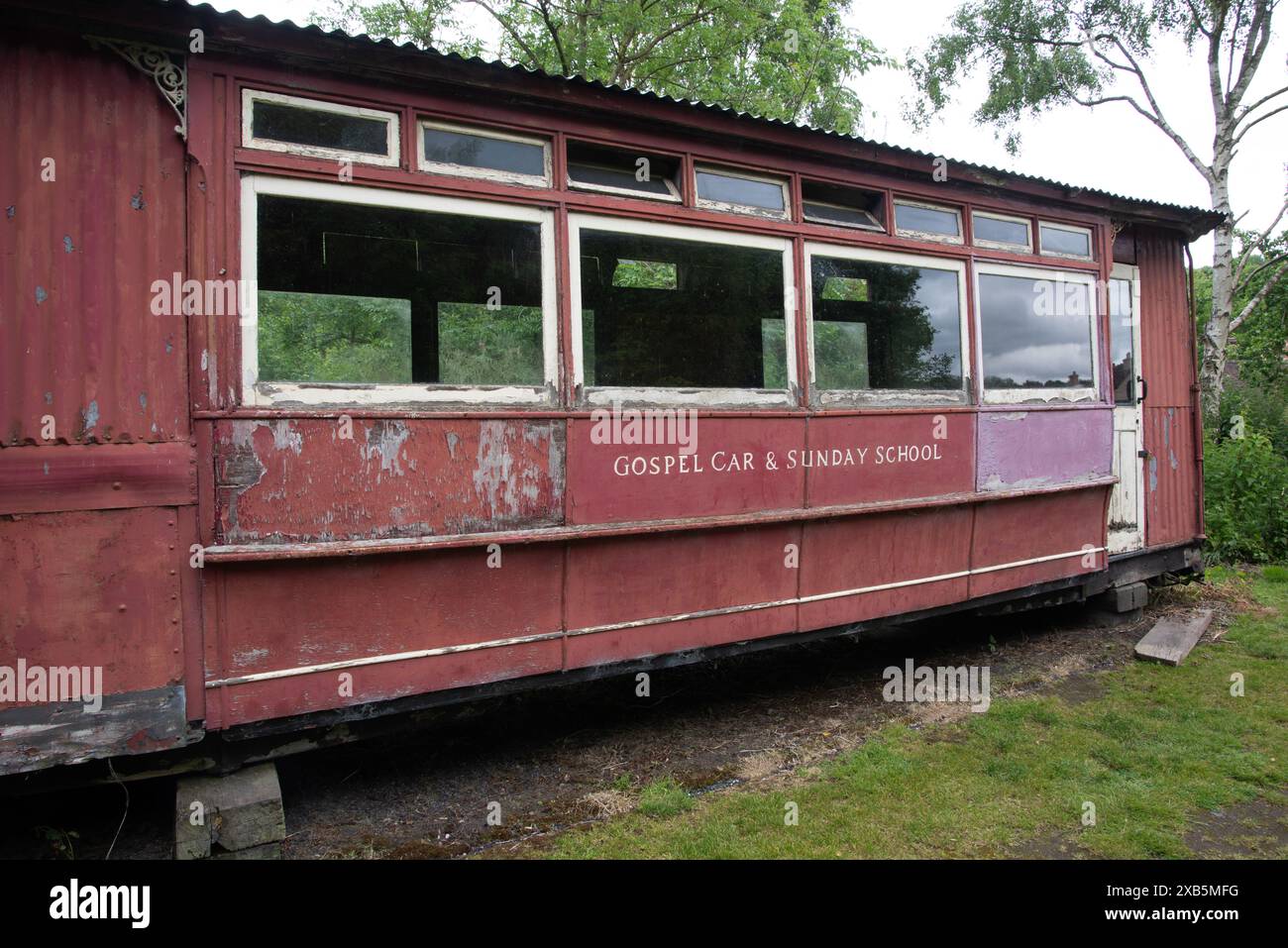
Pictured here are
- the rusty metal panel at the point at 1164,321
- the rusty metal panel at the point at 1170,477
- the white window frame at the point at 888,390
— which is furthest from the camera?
the rusty metal panel at the point at 1164,321

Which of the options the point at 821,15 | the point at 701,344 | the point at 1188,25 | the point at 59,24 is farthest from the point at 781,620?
the point at 821,15

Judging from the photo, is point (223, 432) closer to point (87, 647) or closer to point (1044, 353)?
point (87, 647)

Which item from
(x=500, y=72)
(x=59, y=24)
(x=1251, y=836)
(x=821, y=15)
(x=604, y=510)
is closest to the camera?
(x=59, y=24)

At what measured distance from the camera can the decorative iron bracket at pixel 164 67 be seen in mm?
3076

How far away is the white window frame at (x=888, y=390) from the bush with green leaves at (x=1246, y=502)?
19.6 ft

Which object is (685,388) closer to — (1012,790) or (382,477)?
(382,477)

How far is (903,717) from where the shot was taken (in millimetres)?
4926

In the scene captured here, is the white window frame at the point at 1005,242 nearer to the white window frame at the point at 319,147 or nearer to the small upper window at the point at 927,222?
the small upper window at the point at 927,222

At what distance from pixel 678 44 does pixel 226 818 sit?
15.8 m

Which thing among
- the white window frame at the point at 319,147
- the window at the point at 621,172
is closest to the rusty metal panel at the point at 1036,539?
the window at the point at 621,172

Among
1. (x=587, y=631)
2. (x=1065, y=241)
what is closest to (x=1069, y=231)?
(x=1065, y=241)

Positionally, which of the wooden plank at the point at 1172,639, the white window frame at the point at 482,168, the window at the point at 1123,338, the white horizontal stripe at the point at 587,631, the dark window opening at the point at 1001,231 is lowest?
the wooden plank at the point at 1172,639

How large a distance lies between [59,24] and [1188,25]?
16444 mm

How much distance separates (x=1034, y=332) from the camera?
606 cm
